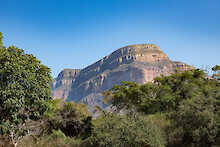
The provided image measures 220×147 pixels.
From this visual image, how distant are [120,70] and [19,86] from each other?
429 feet

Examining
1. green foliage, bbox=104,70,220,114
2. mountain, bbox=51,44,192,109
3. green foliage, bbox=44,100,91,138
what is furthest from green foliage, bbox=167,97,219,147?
mountain, bbox=51,44,192,109

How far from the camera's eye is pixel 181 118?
1324cm

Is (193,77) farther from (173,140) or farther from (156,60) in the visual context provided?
(156,60)

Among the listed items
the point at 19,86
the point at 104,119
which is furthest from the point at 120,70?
the point at 19,86

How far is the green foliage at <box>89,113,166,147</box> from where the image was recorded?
12.2m

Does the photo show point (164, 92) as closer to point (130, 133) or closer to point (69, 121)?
point (69, 121)

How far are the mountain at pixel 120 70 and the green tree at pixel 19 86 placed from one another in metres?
109

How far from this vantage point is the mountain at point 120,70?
134625 millimetres

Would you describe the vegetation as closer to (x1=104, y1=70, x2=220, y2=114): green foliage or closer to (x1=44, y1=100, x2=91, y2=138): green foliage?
(x1=44, y1=100, x2=91, y2=138): green foliage

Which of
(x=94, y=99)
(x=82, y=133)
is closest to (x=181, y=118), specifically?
(x=82, y=133)

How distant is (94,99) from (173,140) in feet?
417

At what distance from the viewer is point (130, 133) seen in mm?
12391

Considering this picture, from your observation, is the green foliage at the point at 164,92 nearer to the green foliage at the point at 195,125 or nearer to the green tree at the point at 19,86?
the green foliage at the point at 195,125

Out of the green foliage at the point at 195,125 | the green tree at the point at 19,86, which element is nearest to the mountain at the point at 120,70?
the green foliage at the point at 195,125
